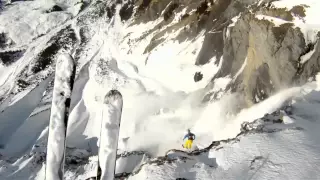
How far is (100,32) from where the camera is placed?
45000 millimetres

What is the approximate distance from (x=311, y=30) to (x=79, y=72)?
22.1 metres

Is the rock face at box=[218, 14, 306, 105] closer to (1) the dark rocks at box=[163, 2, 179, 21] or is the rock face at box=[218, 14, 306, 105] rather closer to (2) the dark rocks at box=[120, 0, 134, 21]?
(1) the dark rocks at box=[163, 2, 179, 21]

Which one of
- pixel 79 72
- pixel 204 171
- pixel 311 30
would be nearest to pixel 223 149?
pixel 204 171

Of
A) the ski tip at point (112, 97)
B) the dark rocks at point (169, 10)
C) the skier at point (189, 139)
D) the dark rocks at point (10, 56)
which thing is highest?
the dark rocks at point (169, 10)

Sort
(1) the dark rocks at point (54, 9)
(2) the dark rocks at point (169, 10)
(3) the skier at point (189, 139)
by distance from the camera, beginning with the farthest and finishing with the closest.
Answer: (1) the dark rocks at point (54, 9) < (2) the dark rocks at point (169, 10) < (3) the skier at point (189, 139)

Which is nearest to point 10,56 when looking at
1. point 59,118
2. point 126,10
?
point 126,10

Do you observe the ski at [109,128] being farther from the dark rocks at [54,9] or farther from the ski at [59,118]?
the dark rocks at [54,9]

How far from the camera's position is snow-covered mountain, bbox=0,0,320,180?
50.0 feet

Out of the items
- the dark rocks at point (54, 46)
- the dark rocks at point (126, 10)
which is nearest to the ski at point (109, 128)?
the dark rocks at point (54, 46)

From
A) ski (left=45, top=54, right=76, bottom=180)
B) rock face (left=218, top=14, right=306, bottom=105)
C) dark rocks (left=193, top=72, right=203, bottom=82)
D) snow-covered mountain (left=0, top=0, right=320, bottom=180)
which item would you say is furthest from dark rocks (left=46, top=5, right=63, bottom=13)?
ski (left=45, top=54, right=76, bottom=180)

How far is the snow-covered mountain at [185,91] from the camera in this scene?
50.0ft

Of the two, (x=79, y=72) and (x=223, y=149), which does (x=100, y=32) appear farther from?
(x=223, y=149)

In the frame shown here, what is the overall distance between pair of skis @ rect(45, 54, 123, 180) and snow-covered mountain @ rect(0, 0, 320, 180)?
12.0 ft

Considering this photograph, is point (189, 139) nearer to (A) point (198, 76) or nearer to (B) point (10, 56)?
(A) point (198, 76)
